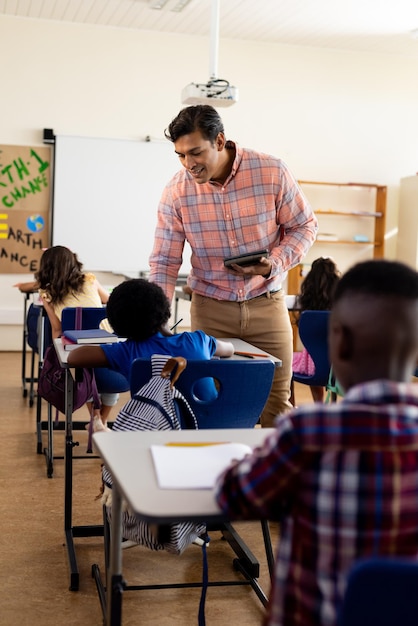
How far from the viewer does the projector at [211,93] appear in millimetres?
5508

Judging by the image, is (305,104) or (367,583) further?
(305,104)

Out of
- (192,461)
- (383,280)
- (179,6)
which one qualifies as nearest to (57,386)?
(192,461)

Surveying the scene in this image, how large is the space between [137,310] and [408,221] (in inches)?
260

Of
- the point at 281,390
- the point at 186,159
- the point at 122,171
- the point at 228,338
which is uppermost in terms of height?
the point at 122,171

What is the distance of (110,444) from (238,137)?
22.9ft

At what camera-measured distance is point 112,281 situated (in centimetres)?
798

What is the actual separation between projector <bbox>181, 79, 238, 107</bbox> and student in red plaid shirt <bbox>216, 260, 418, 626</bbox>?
4629 millimetres

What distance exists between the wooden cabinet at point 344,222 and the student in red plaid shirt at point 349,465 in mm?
7200

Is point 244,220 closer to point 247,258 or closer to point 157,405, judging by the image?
point 247,258

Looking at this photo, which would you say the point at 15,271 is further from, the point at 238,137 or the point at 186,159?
the point at 186,159

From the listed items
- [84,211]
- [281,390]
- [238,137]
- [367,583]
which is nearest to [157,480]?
[367,583]

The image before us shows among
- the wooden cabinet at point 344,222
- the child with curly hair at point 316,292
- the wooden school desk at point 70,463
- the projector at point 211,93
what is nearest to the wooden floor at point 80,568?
the wooden school desk at point 70,463

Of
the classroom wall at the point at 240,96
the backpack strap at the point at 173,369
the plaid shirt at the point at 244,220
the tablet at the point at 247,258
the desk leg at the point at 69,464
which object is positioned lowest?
the desk leg at the point at 69,464

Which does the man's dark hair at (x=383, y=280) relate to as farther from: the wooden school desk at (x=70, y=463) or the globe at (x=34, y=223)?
the globe at (x=34, y=223)
